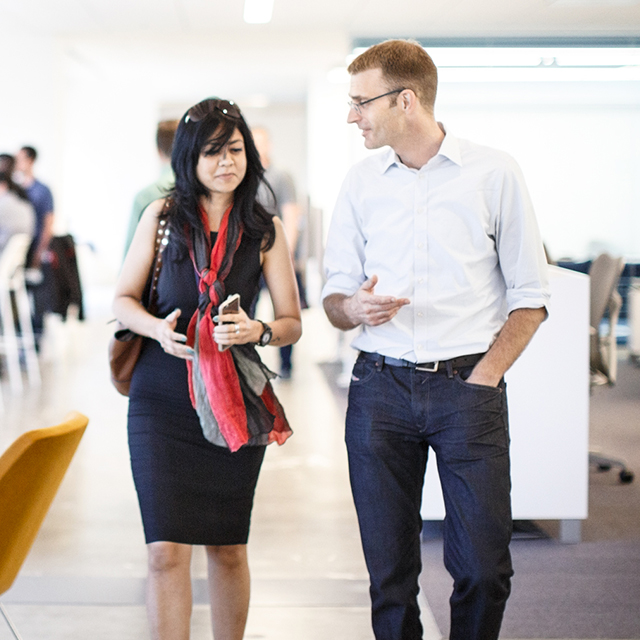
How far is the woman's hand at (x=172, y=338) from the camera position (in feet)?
6.18

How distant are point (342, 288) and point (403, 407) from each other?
321 mm

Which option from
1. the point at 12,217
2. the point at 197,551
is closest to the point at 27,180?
the point at 12,217

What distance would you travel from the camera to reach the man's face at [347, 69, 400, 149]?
1811mm

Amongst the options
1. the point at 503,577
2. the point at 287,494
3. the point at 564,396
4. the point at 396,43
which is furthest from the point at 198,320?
the point at 287,494

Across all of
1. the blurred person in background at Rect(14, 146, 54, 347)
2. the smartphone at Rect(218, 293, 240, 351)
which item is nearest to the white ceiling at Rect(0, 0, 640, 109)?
the blurred person in background at Rect(14, 146, 54, 347)

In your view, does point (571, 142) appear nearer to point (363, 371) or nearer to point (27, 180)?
point (27, 180)

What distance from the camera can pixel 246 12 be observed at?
857 cm

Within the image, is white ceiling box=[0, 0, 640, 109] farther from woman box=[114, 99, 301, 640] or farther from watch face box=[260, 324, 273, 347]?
watch face box=[260, 324, 273, 347]

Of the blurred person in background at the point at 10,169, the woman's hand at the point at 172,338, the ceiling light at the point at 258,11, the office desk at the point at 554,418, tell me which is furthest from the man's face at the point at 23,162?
the woman's hand at the point at 172,338

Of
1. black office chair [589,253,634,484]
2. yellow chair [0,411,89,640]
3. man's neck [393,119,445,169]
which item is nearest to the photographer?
yellow chair [0,411,89,640]

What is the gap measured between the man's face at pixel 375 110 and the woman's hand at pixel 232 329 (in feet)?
1.61

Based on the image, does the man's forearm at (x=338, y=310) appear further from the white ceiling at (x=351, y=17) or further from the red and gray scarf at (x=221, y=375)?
the white ceiling at (x=351, y=17)

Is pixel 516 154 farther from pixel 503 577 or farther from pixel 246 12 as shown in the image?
pixel 503 577

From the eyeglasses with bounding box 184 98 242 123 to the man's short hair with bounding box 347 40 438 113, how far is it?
35cm
